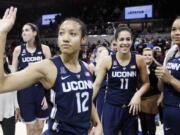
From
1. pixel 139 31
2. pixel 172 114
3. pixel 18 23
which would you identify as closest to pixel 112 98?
pixel 172 114

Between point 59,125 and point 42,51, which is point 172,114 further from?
point 42,51

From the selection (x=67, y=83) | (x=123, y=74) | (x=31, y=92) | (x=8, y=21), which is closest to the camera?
(x=8, y=21)

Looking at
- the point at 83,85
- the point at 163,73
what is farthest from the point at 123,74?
the point at 83,85

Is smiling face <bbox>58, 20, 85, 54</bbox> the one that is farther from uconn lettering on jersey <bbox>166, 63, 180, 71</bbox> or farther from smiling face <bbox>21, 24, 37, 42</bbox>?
smiling face <bbox>21, 24, 37, 42</bbox>

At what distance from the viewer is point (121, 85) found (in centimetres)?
355

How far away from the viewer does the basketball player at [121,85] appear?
351 centimetres

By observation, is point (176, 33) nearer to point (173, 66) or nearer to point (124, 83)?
point (173, 66)

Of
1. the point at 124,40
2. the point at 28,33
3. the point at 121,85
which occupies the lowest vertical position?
the point at 121,85

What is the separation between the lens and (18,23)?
25719 millimetres

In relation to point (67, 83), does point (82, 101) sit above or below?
below

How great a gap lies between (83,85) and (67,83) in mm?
141

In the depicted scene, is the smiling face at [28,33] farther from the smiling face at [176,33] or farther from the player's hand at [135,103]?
the smiling face at [176,33]

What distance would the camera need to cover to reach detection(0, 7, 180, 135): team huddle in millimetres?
2162

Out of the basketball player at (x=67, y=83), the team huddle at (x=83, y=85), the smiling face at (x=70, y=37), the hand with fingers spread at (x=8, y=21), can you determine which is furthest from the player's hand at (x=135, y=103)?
the hand with fingers spread at (x=8, y=21)
